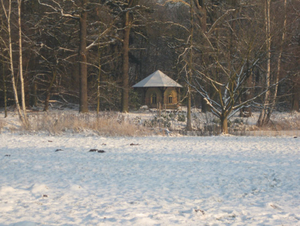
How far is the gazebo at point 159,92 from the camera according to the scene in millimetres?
29109

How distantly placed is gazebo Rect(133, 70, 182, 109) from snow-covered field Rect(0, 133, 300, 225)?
19.8 metres

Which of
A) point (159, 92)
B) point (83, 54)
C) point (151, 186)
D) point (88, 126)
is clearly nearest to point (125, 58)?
point (83, 54)

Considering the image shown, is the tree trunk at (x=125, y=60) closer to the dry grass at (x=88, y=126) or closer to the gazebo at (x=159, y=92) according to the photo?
the gazebo at (x=159, y=92)

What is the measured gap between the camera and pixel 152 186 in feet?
19.0

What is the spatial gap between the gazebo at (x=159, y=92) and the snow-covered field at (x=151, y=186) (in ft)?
65.1

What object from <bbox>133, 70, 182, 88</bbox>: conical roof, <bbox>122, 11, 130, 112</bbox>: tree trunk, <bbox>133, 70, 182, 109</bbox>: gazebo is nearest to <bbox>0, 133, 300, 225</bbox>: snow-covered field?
<bbox>122, 11, 130, 112</bbox>: tree trunk

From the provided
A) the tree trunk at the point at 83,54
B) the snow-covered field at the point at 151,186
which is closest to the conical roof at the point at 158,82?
the tree trunk at the point at 83,54

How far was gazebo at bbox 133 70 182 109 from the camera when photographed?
29.1 metres

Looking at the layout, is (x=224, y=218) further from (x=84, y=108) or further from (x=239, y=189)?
(x=84, y=108)

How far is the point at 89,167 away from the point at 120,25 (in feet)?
72.7

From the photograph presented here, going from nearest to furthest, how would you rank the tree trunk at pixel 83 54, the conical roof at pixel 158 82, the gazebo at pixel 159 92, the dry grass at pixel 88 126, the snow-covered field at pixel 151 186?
the snow-covered field at pixel 151 186 → the dry grass at pixel 88 126 → the tree trunk at pixel 83 54 → the conical roof at pixel 158 82 → the gazebo at pixel 159 92

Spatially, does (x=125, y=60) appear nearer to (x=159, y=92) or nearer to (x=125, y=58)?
(x=125, y=58)

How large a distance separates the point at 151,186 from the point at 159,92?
2387 cm

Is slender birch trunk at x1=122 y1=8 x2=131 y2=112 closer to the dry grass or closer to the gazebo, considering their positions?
the gazebo
